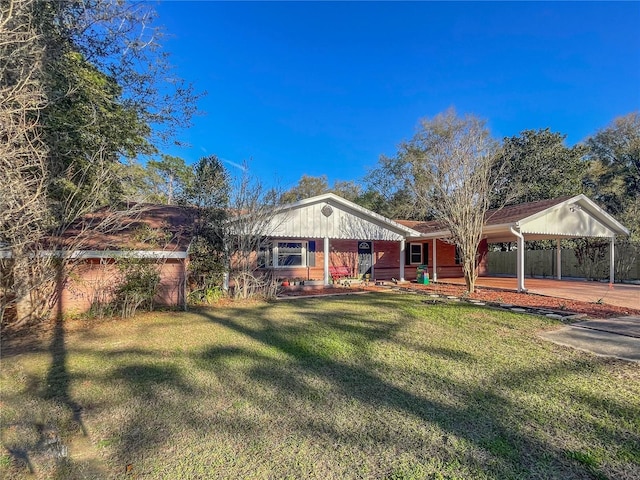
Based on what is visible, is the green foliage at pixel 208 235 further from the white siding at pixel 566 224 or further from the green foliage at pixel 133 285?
the white siding at pixel 566 224

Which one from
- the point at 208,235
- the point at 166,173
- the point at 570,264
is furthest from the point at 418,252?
the point at 166,173

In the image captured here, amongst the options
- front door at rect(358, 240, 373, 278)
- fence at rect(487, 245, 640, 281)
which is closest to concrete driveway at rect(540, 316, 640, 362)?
front door at rect(358, 240, 373, 278)

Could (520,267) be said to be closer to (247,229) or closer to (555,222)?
(555,222)

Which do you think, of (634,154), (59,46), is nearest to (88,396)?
(59,46)

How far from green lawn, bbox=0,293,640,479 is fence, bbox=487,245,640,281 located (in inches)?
602

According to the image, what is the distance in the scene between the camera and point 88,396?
402 centimetres

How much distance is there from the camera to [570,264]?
19469mm

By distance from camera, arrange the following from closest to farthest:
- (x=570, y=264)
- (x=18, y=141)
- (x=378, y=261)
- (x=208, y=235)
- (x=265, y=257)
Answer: (x=18, y=141)
(x=208, y=235)
(x=265, y=257)
(x=378, y=261)
(x=570, y=264)

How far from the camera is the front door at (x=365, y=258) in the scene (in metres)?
17.7

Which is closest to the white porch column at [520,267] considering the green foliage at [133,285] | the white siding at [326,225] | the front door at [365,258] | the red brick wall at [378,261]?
the white siding at [326,225]

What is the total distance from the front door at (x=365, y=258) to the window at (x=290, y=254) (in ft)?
10.4

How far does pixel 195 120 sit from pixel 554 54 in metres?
13.1

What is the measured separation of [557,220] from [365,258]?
27.7 feet

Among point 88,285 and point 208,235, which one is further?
point 208,235
